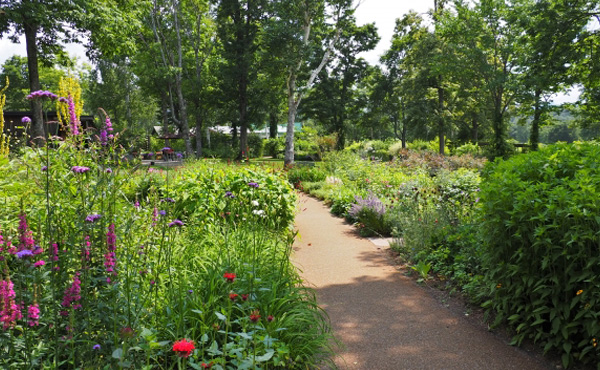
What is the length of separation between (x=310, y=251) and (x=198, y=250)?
2521mm

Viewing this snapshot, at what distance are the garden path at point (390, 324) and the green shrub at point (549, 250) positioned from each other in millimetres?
318

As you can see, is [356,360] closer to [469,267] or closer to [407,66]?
[469,267]

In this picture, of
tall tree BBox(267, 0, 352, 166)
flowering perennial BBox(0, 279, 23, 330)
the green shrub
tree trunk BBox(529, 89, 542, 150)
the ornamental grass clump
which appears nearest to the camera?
flowering perennial BBox(0, 279, 23, 330)

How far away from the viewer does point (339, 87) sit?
31625mm

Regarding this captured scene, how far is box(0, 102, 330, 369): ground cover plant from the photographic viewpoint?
1787mm

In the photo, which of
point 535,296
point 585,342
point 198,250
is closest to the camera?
point 585,342

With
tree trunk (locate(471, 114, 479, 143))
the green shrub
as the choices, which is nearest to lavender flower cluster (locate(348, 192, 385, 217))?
the green shrub

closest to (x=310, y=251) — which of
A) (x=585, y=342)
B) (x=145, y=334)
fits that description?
(x=585, y=342)

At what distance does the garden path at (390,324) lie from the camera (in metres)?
2.93

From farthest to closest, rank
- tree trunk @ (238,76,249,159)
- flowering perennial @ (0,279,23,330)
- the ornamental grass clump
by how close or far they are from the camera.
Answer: tree trunk @ (238,76,249,159) < the ornamental grass clump < flowering perennial @ (0,279,23,330)

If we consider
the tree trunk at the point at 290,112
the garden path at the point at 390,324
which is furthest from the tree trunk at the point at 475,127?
the garden path at the point at 390,324

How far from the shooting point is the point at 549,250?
277 cm

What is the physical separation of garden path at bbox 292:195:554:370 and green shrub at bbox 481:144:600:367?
32 centimetres

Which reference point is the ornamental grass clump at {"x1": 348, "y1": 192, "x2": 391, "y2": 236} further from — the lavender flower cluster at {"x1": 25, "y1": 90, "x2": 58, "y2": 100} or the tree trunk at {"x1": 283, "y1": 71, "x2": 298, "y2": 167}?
the tree trunk at {"x1": 283, "y1": 71, "x2": 298, "y2": 167}
